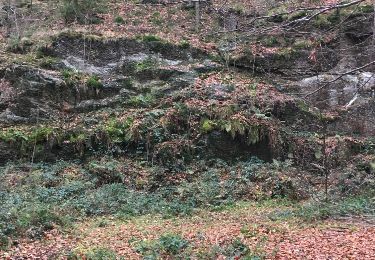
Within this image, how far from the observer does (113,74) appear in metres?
17.6

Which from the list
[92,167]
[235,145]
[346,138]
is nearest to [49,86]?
[92,167]

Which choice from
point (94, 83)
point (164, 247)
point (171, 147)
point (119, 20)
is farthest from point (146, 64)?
point (164, 247)

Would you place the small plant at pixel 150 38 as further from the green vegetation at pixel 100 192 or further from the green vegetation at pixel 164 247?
the green vegetation at pixel 164 247

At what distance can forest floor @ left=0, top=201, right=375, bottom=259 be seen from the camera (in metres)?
7.07

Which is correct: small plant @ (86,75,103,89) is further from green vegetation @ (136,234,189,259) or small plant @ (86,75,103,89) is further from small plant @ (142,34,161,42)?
green vegetation @ (136,234,189,259)

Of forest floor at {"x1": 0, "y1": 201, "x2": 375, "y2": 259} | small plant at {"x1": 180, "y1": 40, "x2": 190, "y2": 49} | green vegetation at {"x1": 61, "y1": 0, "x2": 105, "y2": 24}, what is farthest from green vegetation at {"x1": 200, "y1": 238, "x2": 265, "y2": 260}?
green vegetation at {"x1": 61, "y1": 0, "x2": 105, "y2": 24}

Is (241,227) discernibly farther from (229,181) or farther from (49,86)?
(49,86)

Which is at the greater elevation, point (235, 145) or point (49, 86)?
point (49, 86)

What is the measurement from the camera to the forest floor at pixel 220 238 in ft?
23.2

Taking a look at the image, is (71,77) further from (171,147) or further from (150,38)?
(171,147)

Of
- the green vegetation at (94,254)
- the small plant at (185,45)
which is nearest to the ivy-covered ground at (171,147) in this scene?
the green vegetation at (94,254)

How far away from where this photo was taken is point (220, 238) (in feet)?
26.2

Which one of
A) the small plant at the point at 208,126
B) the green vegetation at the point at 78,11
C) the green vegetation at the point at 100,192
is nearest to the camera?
the green vegetation at the point at 100,192

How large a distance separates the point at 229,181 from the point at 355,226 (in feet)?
16.3
